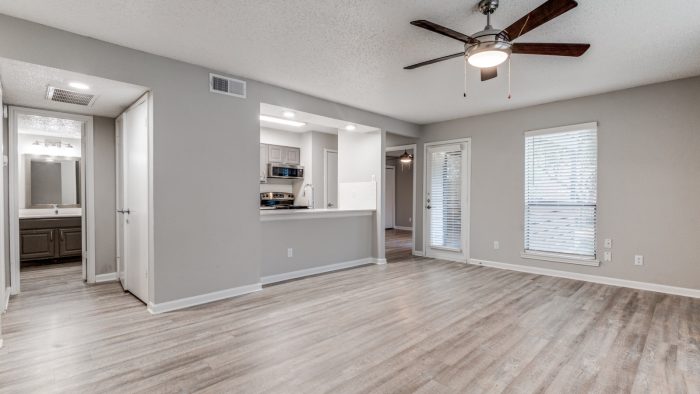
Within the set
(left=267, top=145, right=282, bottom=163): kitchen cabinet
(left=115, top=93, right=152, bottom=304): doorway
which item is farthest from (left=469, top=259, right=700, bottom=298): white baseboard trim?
(left=115, top=93, right=152, bottom=304): doorway

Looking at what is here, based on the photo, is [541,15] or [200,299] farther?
[200,299]

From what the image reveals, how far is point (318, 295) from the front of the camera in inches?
153

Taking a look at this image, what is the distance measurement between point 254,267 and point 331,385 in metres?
2.26

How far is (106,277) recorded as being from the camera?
4551 millimetres

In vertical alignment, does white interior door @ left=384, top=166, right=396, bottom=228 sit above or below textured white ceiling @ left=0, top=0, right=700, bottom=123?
below

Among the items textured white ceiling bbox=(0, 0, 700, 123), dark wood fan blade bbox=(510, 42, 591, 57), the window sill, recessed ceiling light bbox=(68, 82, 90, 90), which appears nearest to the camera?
textured white ceiling bbox=(0, 0, 700, 123)

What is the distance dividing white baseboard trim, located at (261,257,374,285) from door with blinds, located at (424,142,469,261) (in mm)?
1369

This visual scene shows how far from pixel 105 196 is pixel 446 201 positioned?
534cm

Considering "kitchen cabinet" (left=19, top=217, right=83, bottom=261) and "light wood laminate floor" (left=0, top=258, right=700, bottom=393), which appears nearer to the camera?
"light wood laminate floor" (left=0, top=258, right=700, bottom=393)

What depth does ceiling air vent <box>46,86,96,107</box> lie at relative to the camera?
3.39 m

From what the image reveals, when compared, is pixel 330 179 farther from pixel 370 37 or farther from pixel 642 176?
pixel 642 176

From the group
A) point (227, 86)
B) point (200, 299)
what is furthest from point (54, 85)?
point (200, 299)

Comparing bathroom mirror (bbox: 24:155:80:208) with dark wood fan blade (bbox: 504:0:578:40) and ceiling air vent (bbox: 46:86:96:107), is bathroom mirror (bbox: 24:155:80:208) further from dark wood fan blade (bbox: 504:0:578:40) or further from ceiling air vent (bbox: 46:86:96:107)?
dark wood fan blade (bbox: 504:0:578:40)

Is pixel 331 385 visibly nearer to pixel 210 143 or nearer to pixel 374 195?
pixel 210 143
